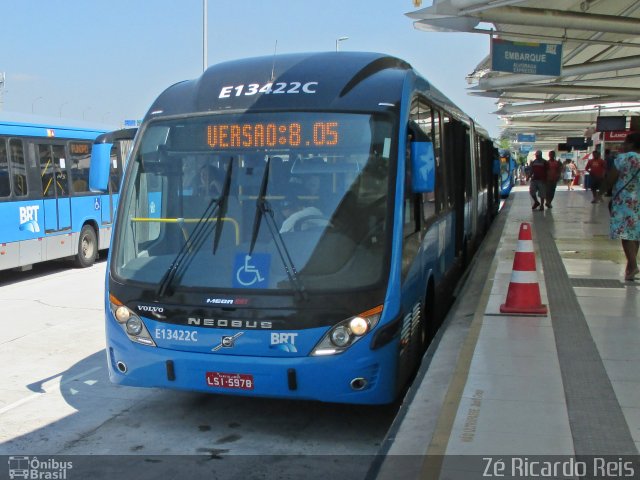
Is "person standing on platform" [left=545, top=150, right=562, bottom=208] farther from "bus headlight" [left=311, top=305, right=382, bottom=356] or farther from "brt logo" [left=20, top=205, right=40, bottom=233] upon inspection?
"bus headlight" [left=311, top=305, right=382, bottom=356]

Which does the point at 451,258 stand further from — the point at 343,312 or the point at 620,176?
the point at 343,312

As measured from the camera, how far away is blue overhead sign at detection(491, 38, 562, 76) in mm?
17594

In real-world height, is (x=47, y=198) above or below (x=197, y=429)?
above

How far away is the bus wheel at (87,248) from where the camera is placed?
1516cm

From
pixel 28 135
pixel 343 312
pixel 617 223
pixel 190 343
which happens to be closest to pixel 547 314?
pixel 617 223

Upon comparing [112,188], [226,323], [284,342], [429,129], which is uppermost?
[429,129]

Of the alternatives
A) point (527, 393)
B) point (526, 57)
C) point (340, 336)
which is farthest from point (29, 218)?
point (526, 57)

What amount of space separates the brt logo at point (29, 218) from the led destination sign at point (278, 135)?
28.1ft

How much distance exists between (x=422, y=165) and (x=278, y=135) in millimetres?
1139

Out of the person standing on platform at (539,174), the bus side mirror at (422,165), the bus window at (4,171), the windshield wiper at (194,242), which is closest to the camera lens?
the windshield wiper at (194,242)

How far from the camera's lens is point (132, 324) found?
5578 mm

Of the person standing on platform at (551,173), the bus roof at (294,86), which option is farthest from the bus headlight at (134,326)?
the person standing on platform at (551,173)

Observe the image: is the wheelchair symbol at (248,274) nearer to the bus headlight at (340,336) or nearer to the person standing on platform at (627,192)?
the bus headlight at (340,336)

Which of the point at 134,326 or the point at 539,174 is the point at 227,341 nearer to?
the point at 134,326
